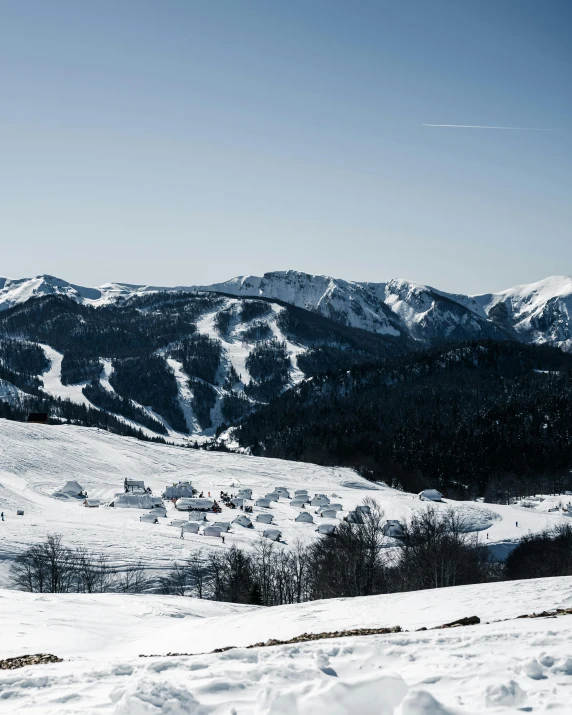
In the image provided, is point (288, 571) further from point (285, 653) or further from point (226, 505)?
point (285, 653)

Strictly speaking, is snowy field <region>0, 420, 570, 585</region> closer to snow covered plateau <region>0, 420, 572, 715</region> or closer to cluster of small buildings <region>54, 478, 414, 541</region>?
cluster of small buildings <region>54, 478, 414, 541</region>

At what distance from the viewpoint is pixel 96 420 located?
199 meters

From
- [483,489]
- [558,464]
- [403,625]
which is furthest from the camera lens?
[558,464]

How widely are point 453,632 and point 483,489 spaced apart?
12723cm

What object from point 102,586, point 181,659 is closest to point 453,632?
point 181,659

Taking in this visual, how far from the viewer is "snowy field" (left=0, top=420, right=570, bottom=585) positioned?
183 ft

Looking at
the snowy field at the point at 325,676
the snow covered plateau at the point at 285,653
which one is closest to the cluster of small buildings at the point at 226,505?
the snow covered plateau at the point at 285,653

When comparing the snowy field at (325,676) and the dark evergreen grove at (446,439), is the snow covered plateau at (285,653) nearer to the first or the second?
the snowy field at (325,676)

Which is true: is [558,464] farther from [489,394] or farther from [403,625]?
[403,625]

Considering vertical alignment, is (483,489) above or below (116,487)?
below

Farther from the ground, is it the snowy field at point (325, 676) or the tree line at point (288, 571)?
the snowy field at point (325, 676)

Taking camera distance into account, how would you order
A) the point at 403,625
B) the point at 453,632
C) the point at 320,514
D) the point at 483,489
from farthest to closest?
1. the point at 483,489
2. the point at 320,514
3. the point at 403,625
4. the point at 453,632

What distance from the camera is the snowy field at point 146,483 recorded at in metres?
55.7

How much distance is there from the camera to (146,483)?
9412 cm
